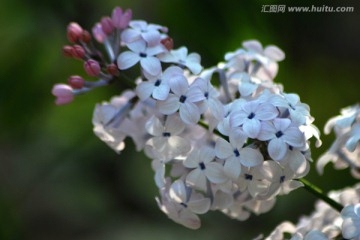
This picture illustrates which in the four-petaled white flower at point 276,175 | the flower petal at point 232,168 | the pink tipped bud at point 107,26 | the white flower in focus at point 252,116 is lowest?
the four-petaled white flower at point 276,175

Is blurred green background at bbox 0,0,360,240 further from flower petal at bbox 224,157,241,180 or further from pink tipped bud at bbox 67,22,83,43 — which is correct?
flower petal at bbox 224,157,241,180

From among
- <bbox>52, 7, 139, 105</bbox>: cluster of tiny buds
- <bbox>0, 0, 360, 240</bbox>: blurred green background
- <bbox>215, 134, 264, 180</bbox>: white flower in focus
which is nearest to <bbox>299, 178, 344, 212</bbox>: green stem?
<bbox>215, 134, 264, 180</bbox>: white flower in focus

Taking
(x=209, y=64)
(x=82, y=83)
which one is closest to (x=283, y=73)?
(x=209, y=64)

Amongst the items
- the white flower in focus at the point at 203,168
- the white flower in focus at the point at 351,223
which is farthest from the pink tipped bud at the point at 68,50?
the white flower in focus at the point at 351,223

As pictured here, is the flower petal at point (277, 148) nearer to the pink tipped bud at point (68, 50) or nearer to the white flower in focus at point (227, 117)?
the white flower in focus at point (227, 117)

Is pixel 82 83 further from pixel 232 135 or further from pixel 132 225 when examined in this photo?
pixel 132 225

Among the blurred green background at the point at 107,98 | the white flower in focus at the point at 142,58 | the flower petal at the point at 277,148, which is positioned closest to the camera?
the flower petal at the point at 277,148

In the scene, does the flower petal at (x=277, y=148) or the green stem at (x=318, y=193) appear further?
the green stem at (x=318, y=193)
